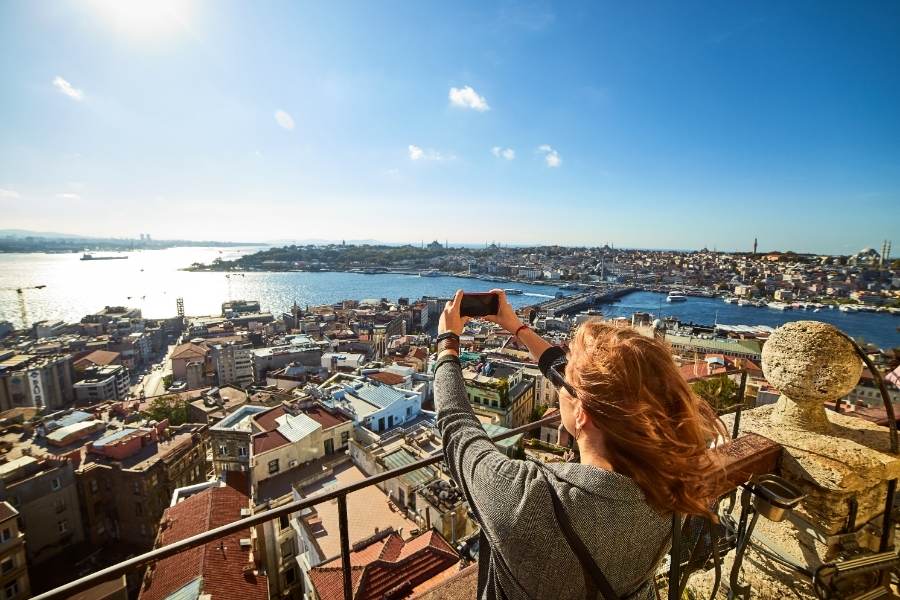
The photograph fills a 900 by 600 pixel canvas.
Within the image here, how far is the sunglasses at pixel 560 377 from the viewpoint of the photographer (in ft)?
2.60

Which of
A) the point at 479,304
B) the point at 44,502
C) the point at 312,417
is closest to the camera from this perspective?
the point at 479,304

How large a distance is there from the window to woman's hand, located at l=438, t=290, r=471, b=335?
51.0 ft

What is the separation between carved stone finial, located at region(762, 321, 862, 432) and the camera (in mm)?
1533

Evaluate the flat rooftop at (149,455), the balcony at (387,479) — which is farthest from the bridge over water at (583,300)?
the balcony at (387,479)

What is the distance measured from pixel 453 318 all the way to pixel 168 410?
23.7m

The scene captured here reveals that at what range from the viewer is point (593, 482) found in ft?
2.19

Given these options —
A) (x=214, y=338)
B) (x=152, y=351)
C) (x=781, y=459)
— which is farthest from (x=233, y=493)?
(x=152, y=351)

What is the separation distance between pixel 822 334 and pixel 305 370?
27.3m

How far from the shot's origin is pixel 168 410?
1998cm

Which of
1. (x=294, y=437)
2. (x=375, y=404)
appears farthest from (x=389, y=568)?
(x=375, y=404)

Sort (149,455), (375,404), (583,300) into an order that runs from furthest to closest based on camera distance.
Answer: (583,300), (149,455), (375,404)

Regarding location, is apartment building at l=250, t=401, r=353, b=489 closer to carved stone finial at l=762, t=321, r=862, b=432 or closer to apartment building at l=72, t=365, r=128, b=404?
carved stone finial at l=762, t=321, r=862, b=432

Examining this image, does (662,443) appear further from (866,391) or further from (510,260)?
(510,260)

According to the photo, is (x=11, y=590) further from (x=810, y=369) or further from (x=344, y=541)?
(x=810, y=369)
